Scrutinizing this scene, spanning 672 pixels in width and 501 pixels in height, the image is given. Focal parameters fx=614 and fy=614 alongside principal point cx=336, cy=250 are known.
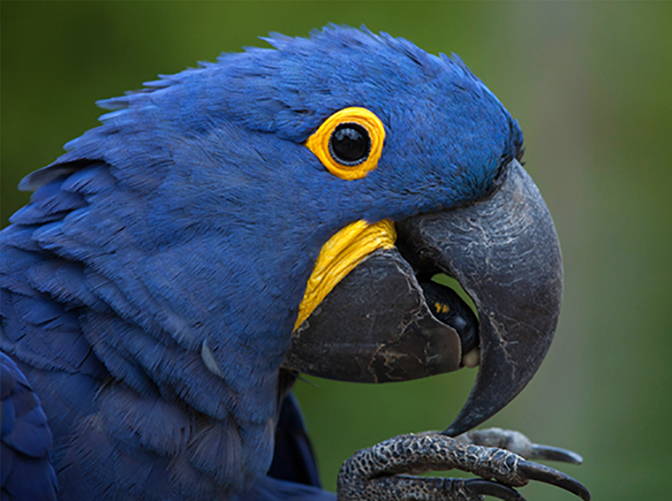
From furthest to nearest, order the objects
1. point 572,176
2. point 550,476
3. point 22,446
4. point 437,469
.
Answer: point 572,176 < point 437,469 < point 550,476 < point 22,446

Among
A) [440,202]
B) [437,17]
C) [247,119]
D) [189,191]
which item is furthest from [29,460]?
[437,17]

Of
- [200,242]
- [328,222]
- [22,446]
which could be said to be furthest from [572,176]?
[22,446]

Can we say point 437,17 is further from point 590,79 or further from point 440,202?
point 440,202

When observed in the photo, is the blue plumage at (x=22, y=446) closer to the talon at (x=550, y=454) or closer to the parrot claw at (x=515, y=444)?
the parrot claw at (x=515, y=444)

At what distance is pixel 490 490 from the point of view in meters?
1.13

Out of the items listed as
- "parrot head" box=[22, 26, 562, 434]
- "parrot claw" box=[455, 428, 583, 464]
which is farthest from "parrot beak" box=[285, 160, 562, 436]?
"parrot claw" box=[455, 428, 583, 464]

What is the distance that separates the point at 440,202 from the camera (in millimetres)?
1113

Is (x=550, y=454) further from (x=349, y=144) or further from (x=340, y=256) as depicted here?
(x=349, y=144)

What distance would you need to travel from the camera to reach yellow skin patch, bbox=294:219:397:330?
1.10m

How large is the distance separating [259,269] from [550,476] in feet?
2.04

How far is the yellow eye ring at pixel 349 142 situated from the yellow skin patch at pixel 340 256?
10cm

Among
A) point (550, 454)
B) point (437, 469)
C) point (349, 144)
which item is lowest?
point (437, 469)

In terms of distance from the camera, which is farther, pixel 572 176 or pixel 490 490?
pixel 572 176

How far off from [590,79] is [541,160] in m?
0.65
